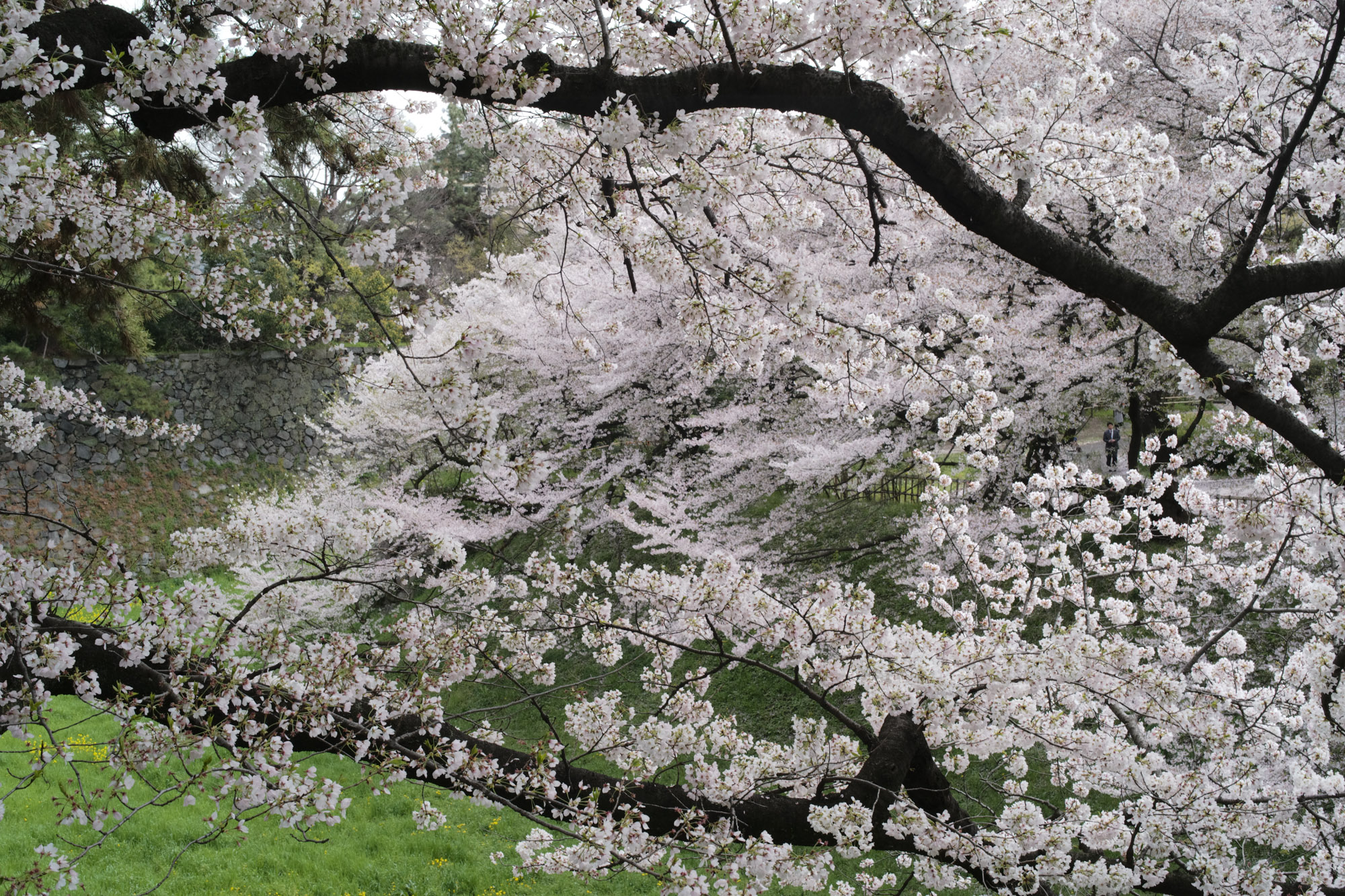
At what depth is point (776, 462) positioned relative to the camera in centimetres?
594

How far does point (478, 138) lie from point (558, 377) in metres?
4.77

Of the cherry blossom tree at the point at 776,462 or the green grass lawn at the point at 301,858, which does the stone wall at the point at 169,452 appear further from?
the cherry blossom tree at the point at 776,462

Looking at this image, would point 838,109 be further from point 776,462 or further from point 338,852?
point 338,852

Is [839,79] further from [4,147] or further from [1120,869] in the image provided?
[1120,869]

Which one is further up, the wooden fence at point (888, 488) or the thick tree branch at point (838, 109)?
the wooden fence at point (888, 488)

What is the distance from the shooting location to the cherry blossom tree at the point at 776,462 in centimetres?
216

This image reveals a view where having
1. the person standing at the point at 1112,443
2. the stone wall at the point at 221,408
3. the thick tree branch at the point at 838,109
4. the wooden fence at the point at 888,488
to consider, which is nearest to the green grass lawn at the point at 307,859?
the wooden fence at the point at 888,488

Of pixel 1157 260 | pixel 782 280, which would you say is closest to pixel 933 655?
pixel 782 280

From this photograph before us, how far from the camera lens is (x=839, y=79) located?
212 centimetres

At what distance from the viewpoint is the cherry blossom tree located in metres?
2.16

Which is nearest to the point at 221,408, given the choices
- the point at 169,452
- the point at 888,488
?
the point at 169,452

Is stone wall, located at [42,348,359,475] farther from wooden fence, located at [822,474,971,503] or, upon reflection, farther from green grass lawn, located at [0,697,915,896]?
wooden fence, located at [822,474,971,503]

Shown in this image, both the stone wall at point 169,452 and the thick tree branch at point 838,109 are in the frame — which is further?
the stone wall at point 169,452

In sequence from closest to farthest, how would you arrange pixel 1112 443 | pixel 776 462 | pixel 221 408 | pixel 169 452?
pixel 776 462, pixel 1112 443, pixel 169 452, pixel 221 408
